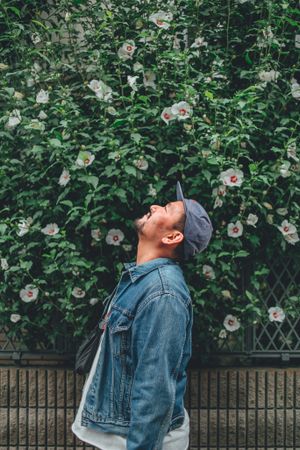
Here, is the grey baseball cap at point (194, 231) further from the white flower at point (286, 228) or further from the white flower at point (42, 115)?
the white flower at point (42, 115)

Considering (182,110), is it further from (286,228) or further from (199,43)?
(286,228)

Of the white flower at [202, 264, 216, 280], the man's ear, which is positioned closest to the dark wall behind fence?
the white flower at [202, 264, 216, 280]

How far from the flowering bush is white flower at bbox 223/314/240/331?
0.02 meters

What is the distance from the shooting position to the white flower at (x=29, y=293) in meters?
4.72

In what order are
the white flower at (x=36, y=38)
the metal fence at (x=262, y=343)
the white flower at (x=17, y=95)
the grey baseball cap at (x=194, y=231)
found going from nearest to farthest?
the grey baseball cap at (x=194, y=231)
the white flower at (x=17, y=95)
the white flower at (x=36, y=38)
the metal fence at (x=262, y=343)

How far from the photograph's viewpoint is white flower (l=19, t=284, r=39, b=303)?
472 cm

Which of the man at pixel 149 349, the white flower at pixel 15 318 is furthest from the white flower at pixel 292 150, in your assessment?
the white flower at pixel 15 318

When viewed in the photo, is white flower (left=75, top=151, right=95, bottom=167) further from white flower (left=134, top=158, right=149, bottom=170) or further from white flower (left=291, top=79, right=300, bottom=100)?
white flower (left=291, top=79, right=300, bottom=100)

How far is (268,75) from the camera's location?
15.5ft

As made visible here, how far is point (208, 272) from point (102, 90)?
1.49 m

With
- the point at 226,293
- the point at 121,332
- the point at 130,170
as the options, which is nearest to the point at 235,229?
the point at 226,293

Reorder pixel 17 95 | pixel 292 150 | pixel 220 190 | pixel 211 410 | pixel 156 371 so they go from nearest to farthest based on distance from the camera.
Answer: pixel 156 371 < pixel 220 190 < pixel 292 150 < pixel 17 95 < pixel 211 410

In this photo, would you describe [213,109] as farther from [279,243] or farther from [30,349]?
[30,349]

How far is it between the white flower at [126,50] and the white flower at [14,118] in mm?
861
